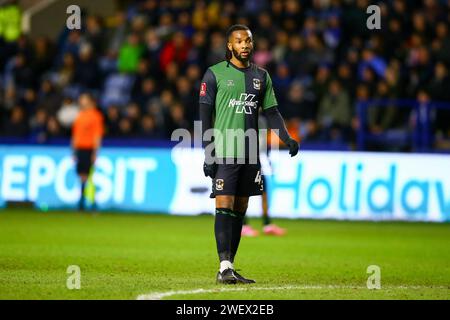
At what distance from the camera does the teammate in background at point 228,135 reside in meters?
9.98

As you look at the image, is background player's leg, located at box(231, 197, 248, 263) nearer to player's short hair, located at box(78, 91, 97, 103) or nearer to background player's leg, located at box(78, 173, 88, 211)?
background player's leg, located at box(78, 173, 88, 211)

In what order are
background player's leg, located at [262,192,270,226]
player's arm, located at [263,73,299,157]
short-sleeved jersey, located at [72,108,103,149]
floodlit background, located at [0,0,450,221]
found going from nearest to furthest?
1. player's arm, located at [263,73,299,157]
2. background player's leg, located at [262,192,270,226]
3. floodlit background, located at [0,0,450,221]
4. short-sleeved jersey, located at [72,108,103,149]

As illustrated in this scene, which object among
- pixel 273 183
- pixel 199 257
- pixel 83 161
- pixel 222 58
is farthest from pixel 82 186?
pixel 199 257

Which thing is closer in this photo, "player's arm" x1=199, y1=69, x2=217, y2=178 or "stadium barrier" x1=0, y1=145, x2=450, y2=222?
"player's arm" x1=199, y1=69, x2=217, y2=178

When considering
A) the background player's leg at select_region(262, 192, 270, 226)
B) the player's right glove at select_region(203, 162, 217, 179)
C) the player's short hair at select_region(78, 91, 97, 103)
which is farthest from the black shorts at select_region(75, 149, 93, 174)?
the player's right glove at select_region(203, 162, 217, 179)

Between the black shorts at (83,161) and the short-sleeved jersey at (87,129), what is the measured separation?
129 millimetres

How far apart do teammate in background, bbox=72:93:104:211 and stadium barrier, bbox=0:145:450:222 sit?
2.38 feet

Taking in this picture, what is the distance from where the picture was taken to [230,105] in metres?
10.0

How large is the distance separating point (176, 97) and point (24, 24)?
632 cm

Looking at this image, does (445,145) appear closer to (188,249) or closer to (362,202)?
(362,202)

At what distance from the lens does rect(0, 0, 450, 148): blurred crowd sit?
2164cm

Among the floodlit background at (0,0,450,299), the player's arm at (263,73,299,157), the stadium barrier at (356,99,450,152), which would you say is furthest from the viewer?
the stadium barrier at (356,99,450,152)

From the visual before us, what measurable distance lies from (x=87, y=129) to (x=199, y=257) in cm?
859
